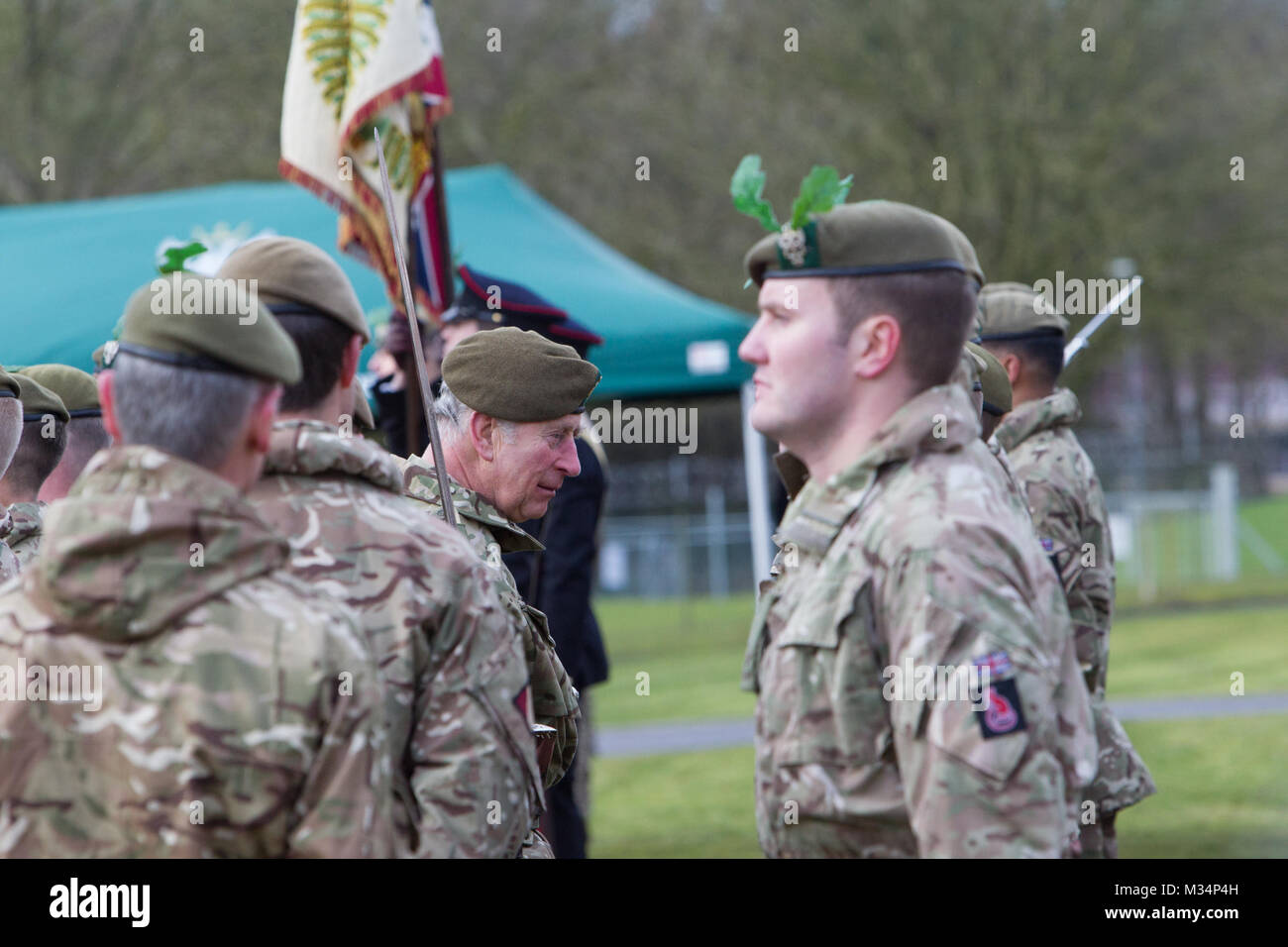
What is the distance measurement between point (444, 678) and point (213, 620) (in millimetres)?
483


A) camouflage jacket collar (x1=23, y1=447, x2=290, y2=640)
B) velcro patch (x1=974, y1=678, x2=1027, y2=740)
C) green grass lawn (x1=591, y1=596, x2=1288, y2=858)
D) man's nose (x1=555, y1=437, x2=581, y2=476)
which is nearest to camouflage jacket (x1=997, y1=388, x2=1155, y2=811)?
man's nose (x1=555, y1=437, x2=581, y2=476)

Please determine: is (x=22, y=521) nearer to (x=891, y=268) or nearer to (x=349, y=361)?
(x=349, y=361)

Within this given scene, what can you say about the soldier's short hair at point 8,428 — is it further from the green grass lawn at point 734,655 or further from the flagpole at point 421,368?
the green grass lawn at point 734,655

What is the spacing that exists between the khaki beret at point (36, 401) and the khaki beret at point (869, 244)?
243 centimetres

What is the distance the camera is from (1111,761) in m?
4.10

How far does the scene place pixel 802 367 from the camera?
241 centimetres

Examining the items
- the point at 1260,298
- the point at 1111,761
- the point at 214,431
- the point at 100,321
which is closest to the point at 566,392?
the point at 214,431

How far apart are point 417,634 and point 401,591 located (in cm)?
7

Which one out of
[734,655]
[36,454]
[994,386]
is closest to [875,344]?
[994,386]

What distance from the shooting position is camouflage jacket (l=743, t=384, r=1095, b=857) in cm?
212

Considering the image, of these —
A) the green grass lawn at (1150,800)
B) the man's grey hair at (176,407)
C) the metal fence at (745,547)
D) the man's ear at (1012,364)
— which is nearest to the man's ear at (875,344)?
the man's grey hair at (176,407)

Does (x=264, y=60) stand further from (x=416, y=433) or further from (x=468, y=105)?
(x=416, y=433)

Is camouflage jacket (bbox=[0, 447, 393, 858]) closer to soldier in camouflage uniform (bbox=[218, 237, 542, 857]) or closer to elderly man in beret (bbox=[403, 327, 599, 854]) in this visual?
soldier in camouflage uniform (bbox=[218, 237, 542, 857])

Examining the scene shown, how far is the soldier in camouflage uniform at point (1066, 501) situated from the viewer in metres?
4.11
